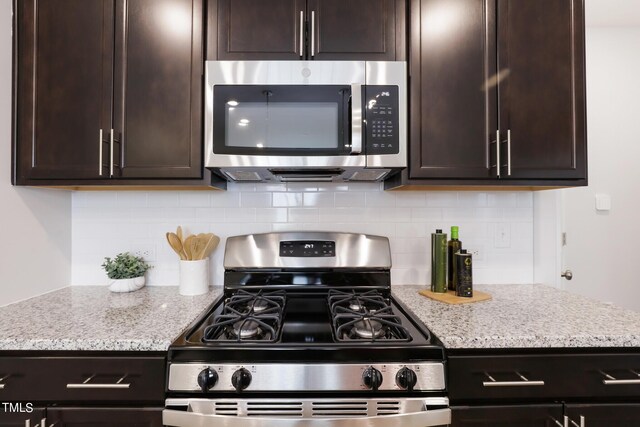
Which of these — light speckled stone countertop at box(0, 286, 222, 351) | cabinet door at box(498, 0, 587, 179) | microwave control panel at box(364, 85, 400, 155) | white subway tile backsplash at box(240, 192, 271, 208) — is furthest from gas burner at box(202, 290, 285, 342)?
cabinet door at box(498, 0, 587, 179)

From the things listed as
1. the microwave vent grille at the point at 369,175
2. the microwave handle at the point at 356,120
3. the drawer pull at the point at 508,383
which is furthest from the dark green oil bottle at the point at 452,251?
the microwave handle at the point at 356,120

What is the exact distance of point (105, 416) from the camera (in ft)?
3.10

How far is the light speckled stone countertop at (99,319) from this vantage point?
0.95 m

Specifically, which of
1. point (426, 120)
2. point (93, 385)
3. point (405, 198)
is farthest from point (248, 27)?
point (93, 385)

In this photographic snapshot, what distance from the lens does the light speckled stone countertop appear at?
3.11 feet

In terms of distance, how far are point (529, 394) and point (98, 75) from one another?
1.98 meters

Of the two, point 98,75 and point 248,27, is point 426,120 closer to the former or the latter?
point 248,27

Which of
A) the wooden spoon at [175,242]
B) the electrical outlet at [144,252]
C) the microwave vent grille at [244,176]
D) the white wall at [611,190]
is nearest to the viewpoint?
the microwave vent grille at [244,176]

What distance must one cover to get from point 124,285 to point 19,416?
2.01ft

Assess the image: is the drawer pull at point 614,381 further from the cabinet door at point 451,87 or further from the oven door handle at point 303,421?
the cabinet door at point 451,87

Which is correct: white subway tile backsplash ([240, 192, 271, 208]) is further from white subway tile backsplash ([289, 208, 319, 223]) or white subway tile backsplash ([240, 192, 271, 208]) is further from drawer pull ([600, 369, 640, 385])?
drawer pull ([600, 369, 640, 385])

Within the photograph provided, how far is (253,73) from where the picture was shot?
1.27 metres

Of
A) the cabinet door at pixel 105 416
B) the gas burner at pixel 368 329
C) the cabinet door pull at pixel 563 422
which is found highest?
the gas burner at pixel 368 329

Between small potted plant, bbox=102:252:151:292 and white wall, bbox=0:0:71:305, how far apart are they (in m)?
0.25
